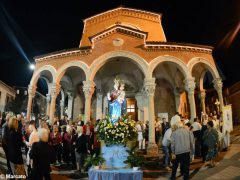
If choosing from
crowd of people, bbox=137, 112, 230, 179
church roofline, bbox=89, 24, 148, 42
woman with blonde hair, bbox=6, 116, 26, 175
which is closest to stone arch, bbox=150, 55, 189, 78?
church roofline, bbox=89, 24, 148, 42

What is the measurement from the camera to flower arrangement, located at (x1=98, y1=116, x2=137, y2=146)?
22.0 ft

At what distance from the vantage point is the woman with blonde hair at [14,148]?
5.89m

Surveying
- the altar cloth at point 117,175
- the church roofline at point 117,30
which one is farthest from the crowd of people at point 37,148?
the church roofline at point 117,30

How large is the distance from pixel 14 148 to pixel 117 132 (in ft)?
9.11

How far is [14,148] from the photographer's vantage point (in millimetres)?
5902

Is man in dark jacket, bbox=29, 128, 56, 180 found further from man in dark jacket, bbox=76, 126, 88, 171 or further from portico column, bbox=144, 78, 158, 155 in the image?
portico column, bbox=144, 78, 158, 155

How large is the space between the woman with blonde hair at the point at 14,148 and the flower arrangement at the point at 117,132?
7.44 ft

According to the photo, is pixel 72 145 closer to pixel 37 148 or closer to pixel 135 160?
pixel 135 160

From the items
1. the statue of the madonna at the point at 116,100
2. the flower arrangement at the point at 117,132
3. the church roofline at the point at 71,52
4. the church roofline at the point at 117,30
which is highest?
the church roofline at the point at 117,30

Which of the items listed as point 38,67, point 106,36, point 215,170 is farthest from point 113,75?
point 215,170

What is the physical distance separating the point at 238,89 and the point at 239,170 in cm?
2105

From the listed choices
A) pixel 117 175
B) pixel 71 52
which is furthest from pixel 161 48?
pixel 117 175

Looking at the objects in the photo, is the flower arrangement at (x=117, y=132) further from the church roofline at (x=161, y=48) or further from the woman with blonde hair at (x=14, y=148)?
the church roofline at (x=161, y=48)

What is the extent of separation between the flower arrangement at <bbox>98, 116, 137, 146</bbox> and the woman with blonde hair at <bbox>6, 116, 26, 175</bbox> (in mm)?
2269
